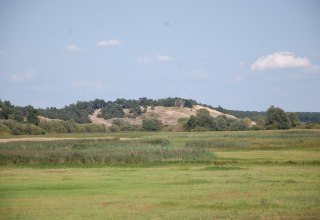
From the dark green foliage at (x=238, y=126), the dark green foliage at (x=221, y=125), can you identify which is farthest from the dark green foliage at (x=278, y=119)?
the dark green foliage at (x=221, y=125)

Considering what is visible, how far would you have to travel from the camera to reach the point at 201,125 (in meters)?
152

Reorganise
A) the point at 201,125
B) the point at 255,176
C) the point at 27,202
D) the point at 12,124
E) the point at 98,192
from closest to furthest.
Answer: the point at 27,202 → the point at 98,192 → the point at 255,176 → the point at 12,124 → the point at 201,125

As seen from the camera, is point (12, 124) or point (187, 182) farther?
point (12, 124)

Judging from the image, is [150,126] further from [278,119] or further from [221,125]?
[278,119]

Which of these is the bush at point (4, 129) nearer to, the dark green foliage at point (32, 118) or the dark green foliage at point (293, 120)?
the dark green foliage at point (32, 118)

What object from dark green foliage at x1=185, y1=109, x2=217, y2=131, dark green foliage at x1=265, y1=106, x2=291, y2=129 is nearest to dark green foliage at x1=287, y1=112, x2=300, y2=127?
dark green foliage at x1=265, y1=106, x2=291, y2=129

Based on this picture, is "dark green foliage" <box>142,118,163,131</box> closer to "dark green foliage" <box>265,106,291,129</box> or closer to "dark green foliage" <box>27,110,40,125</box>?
"dark green foliage" <box>27,110,40,125</box>

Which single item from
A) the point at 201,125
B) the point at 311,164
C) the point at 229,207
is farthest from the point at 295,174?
the point at 201,125

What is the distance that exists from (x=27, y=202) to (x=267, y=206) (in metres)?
11.0

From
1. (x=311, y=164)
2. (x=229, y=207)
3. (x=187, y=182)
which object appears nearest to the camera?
(x=229, y=207)

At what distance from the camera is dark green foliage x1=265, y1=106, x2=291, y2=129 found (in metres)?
142

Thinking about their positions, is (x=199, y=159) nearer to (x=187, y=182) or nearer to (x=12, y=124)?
(x=187, y=182)

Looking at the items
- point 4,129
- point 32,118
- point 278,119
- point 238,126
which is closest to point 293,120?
point 278,119

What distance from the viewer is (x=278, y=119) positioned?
143 m
